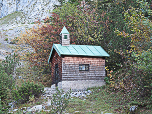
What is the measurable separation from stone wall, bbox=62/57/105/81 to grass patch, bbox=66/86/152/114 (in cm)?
216

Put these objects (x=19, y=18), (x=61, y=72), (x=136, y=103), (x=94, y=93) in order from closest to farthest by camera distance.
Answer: (x=136, y=103) → (x=94, y=93) → (x=61, y=72) → (x=19, y=18)

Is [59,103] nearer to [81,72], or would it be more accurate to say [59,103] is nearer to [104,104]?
[104,104]

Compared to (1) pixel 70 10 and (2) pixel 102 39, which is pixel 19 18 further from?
(2) pixel 102 39

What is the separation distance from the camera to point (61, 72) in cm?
1605

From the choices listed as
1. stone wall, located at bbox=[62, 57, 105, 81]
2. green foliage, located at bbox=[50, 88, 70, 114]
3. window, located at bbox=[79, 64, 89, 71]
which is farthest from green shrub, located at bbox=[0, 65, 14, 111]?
window, located at bbox=[79, 64, 89, 71]

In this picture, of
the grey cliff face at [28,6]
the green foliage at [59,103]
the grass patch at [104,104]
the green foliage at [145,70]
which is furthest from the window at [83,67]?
the grey cliff face at [28,6]

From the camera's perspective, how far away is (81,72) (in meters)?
16.5

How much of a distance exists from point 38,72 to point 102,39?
696cm

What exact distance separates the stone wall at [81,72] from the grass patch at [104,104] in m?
2.16

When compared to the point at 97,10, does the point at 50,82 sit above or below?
below

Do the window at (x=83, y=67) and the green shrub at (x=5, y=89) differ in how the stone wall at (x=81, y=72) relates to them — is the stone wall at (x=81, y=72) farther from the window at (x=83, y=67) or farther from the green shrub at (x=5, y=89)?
the green shrub at (x=5, y=89)

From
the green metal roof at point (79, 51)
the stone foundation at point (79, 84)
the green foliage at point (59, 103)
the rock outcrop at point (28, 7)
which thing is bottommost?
the stone foundation at point (79, 84)

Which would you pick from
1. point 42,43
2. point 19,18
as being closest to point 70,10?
point 42,43

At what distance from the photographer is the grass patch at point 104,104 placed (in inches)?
405
